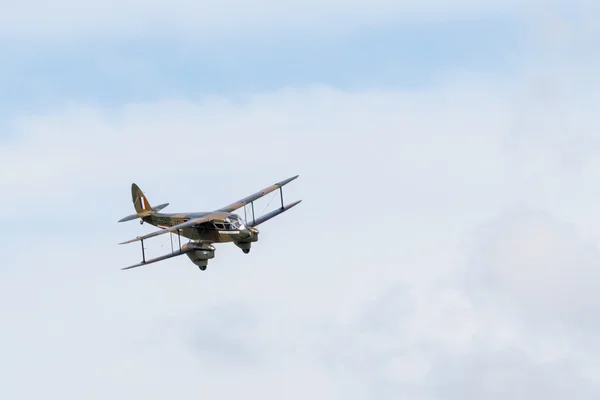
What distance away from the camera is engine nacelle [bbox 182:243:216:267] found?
136m

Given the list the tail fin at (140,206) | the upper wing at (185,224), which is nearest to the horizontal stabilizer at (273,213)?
the upper wing at (185,224)

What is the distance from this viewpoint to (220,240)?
135m

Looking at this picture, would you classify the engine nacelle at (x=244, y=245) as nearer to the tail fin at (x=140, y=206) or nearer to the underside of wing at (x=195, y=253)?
the underside of wing at (x=195, y=253)

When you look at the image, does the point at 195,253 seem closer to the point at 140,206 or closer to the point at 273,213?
the point at 273,213

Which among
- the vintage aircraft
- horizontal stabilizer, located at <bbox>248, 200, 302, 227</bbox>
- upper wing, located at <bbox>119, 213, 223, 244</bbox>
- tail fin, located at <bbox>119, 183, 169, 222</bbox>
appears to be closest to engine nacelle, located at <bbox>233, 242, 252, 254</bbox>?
the vintage aircraft

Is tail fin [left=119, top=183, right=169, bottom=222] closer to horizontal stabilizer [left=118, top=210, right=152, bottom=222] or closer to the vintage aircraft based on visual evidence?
horizontal stabilizer [left=118, top=210, right=152, bottom=222]

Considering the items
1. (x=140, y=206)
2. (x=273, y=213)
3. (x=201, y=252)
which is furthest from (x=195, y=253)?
(x=140, y=206)

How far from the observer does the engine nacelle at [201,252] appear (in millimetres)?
135750

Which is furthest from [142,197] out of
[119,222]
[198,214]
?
[198,214]

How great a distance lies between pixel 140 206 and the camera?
15312cm

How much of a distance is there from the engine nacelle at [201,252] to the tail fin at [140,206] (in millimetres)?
16550

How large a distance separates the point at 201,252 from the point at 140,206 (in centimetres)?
2030

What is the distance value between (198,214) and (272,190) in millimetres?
13822

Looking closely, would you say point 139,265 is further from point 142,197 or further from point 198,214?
point 142,197
